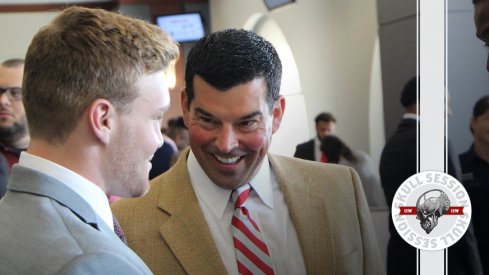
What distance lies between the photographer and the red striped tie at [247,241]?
4.79 feet

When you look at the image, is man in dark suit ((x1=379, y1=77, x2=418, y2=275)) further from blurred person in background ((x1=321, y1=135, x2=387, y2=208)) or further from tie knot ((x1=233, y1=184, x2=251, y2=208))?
tie knot ((x1=233, y1=184, x2=251, y2=208))

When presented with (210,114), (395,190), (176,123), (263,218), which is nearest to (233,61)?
(210,114)

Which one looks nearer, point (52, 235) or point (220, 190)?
point (52, 235)

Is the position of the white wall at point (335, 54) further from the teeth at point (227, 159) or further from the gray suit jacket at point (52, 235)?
the gray suit jacket at point (52, 235)

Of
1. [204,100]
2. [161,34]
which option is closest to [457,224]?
[204,100]

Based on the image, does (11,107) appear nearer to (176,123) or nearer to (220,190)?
(176,123)

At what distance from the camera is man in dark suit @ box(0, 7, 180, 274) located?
1.20 meters

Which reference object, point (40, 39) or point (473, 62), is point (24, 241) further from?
point (473, 62)

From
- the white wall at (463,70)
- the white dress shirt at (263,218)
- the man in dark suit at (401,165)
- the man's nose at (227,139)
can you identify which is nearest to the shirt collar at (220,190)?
the white dress shirt at (263,218)

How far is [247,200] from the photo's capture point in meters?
1.49

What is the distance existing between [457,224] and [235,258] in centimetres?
52

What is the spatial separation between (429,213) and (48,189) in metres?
0.85

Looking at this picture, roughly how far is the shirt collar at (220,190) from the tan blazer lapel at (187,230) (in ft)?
0.08

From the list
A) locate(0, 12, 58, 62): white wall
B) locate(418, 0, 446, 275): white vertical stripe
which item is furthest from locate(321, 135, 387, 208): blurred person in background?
locate(0, 12, 58, 62): white wall
